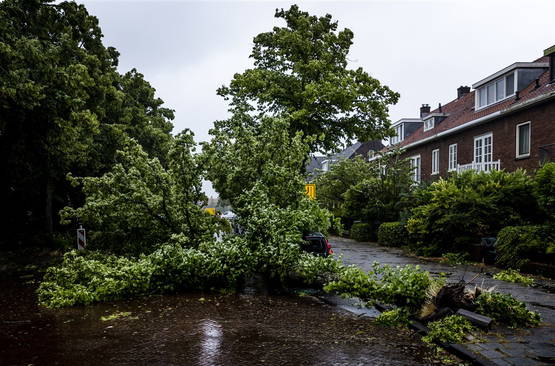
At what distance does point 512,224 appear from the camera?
45.4 feet

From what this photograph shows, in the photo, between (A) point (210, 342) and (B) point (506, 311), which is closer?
(A) point (210, 342)

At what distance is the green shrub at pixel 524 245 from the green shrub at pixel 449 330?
552cm

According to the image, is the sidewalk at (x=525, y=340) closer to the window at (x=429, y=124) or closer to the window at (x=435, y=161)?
the window at (x=435, y=161)

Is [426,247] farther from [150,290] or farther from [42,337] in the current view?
[42,337]

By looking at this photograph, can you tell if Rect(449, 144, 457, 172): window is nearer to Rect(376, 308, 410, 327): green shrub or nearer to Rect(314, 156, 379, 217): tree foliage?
Rect(314, 156, 379, 217): tree foliage

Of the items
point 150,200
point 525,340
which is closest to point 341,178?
point 150,200

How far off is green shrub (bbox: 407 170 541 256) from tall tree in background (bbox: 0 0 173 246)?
9135 mm

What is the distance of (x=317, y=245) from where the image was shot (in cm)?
1258

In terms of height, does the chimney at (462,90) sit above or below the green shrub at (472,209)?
above

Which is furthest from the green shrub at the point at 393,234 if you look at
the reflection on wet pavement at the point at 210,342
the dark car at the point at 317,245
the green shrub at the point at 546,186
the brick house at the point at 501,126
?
the reflection on wet pavement at the point at 210,342

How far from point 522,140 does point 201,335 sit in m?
19.3

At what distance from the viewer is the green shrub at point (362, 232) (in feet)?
79.8

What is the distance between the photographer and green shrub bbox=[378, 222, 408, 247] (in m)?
19.6

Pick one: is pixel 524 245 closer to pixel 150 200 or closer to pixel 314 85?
pixel 150 200
